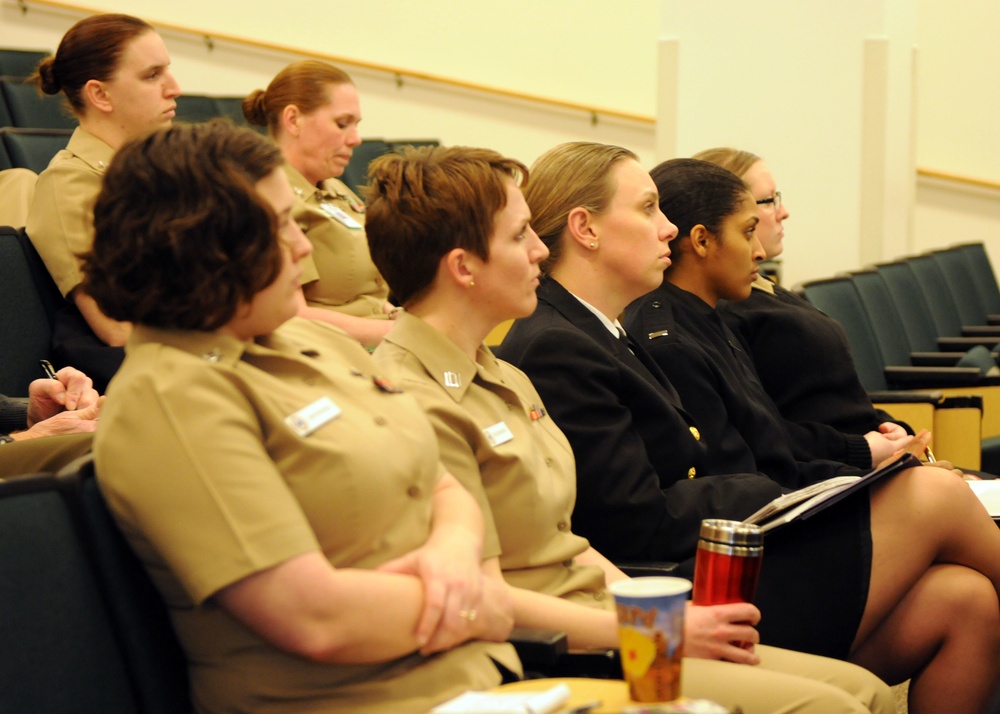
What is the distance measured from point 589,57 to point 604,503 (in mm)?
5043

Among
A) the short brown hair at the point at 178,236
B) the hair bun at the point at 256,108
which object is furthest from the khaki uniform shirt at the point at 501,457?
the hair bun at the point at 256,108

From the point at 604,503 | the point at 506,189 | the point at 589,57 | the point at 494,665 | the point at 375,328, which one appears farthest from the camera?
the point at 589,57

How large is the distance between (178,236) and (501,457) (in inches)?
21.6

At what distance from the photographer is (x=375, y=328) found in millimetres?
2891

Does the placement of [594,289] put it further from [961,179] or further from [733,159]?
[961,179]

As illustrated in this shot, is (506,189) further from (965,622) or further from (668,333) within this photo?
(965,622)

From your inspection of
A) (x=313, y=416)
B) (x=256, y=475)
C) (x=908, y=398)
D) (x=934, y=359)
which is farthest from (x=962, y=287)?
(x=256, y=475)

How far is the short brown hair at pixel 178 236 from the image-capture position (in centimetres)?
116

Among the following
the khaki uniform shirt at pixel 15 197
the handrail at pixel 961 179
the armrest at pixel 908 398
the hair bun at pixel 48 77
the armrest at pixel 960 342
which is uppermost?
the hair bun at pixel 48 77

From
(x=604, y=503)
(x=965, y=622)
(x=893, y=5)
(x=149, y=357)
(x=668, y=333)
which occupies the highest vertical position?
(x=893, y=5)

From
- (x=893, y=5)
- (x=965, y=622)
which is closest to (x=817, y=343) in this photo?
(x=965, y=622)

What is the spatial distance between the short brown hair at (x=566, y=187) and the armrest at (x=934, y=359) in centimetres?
217

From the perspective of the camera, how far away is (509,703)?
0.98 m

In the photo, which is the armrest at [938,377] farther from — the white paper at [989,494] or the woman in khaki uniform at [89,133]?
the woman in khaki uniform at [89,133]
